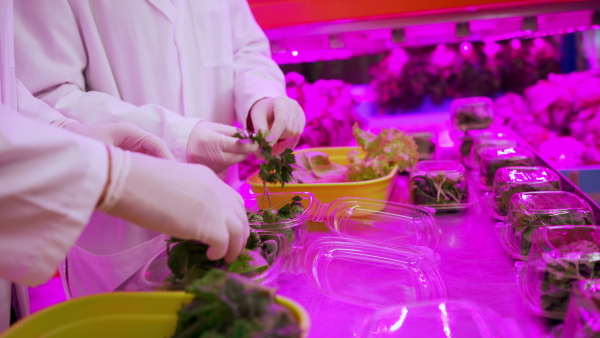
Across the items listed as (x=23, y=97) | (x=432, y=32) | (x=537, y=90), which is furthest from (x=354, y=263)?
(x=537, y=90)

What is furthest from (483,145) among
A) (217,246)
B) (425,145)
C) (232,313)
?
(232,313)

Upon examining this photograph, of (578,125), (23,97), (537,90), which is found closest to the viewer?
(23,97)

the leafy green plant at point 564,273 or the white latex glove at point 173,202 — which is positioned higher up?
the white latex glove at point 173,202

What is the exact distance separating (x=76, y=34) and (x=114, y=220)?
58cm

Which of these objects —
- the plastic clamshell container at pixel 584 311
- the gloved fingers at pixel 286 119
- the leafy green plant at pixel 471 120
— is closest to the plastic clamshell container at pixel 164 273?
the plastic clamshell container at pixel 584 311

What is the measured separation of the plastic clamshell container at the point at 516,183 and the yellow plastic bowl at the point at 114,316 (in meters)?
0.89

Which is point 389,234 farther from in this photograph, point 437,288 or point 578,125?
point 578,125

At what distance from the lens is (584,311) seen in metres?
0.65

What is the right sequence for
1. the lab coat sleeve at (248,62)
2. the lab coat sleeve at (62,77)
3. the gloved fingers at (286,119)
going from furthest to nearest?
the lab coat sleeve at (248,62) → the gloved fingers at (286,119) → the lab coat sleeve at (62,77)

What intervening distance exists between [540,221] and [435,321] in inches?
14.7

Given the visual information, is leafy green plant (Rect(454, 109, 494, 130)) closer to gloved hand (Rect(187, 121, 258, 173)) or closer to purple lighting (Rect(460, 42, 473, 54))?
purple lighting (Rect(460, 42, 473, 54))

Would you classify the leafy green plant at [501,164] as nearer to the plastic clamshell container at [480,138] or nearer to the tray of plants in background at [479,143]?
the tray of plants in background at [479,143]

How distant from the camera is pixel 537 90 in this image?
242cm

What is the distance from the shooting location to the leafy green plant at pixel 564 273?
750mm
